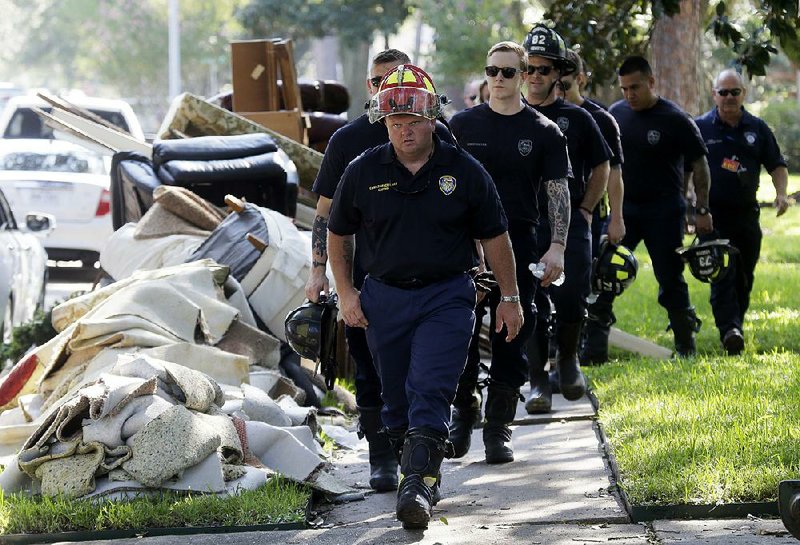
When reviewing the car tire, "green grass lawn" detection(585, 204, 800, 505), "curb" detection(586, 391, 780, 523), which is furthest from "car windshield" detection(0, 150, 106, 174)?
"curb" detection(586, 391, 780, 523)

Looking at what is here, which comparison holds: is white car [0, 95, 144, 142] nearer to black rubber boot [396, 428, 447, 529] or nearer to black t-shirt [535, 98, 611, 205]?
black t-shirt [535, 98, 611, 205]

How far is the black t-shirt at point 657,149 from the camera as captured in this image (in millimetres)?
10766

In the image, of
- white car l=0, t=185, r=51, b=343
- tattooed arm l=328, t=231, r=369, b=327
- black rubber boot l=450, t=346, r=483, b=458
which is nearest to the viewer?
tattooed arm l=328, t=231, r=369, b=327

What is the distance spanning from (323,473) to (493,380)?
1112mm

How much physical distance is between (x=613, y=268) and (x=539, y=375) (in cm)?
140

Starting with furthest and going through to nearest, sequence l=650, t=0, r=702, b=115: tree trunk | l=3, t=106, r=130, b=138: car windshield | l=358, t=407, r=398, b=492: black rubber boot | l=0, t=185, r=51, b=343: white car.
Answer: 1. l=3, t=106, r=130, b=138: car windshield
2. l=650, t=0, r=702, b=115: tree trunk
3. l=0, t=185, r=51, b=343: white car
4. l=358, t=407, r=398, b=492: black rubber boot

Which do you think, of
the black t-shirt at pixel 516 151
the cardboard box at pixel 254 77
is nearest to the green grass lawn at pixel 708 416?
the black t-shirt at pixel 516 151

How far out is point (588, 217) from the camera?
903 centimetres

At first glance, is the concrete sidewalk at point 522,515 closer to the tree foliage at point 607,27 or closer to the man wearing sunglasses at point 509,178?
the man wearing sunglasses at point 509,178

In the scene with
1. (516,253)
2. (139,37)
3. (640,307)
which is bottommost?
(640,307)

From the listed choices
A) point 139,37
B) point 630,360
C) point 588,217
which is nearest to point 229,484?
point 588,217

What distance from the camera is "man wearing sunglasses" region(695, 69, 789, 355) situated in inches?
455

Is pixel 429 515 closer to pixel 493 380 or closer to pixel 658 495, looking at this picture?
pixel 658 495

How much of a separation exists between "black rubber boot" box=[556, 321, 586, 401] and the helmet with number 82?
3116 mm
